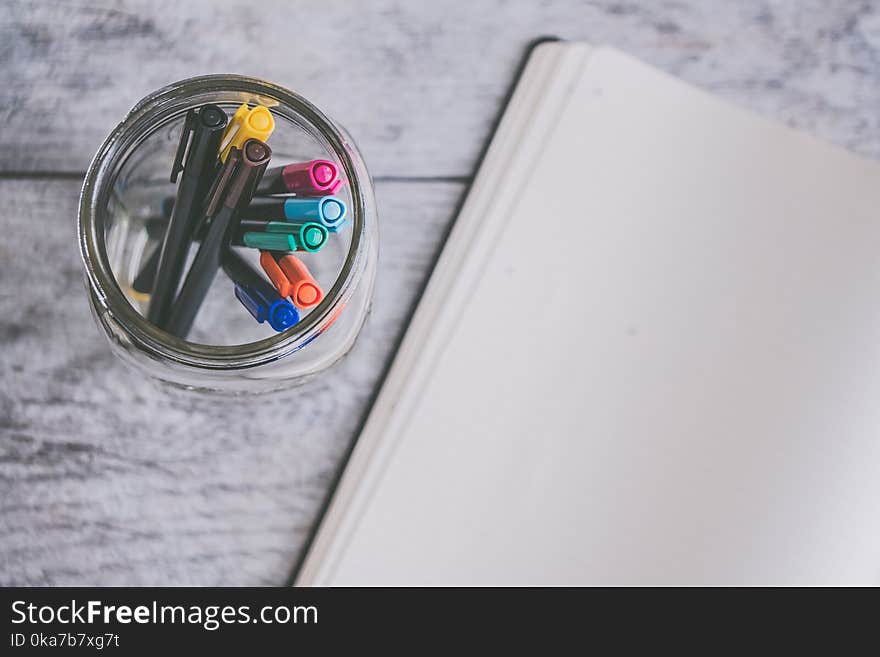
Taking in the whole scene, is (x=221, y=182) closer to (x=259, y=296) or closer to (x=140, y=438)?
(x=259, y=296)

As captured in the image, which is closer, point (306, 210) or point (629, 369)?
point (306, 210)

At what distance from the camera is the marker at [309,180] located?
10.1 inches

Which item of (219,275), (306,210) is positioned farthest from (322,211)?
(219,275)

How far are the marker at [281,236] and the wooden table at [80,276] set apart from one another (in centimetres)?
10

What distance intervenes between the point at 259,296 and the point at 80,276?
124mm

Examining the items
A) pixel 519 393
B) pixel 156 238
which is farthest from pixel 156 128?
pixel 519 393

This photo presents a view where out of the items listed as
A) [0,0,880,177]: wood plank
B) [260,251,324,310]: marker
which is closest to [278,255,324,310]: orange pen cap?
[260,251,324,310]: marker

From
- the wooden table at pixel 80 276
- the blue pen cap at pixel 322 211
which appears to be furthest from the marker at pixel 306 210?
the wooden table at pixel 80 276

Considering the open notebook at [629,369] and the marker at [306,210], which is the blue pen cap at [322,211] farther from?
the open notebook at [629,369]

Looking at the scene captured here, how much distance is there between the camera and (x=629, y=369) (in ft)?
1.20

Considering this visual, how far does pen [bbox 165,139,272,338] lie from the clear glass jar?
0.07 feet

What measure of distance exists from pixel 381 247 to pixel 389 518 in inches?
4.9
